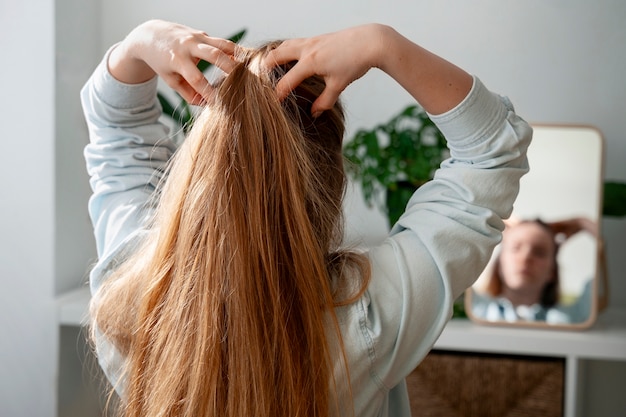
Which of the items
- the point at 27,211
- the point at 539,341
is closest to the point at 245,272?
the point at 539,341

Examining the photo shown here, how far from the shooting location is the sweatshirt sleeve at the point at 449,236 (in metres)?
0.69

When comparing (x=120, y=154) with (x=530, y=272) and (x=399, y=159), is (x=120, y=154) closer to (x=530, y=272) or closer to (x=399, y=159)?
(x=399, y=159)

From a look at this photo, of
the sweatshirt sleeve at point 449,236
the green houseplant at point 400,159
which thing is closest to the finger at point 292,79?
the sweatshirt sleeve at point 449,236

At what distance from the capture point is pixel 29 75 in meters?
1.67

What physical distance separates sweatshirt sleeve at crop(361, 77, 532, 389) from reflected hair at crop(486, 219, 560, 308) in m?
0.90

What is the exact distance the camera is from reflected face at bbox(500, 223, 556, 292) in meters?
1.57

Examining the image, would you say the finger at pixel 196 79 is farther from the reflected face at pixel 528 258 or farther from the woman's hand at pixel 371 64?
the reflected face at pixel 528 258

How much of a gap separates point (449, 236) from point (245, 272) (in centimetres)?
18

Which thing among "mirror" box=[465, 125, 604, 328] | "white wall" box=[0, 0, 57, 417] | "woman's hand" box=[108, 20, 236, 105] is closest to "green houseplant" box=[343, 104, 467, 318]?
"mirror" box=[465, 125, 604, 328]

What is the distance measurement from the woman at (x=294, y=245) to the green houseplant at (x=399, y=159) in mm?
883

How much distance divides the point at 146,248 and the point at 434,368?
94cm

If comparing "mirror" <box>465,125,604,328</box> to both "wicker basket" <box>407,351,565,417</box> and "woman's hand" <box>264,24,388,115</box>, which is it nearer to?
"wicker basket" <box>407,351,565,417</box>

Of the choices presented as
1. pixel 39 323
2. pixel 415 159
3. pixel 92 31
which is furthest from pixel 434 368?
pixel 92 31

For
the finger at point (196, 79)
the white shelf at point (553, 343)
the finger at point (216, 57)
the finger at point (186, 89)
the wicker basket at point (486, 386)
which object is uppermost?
the finger at point (216, 57)
